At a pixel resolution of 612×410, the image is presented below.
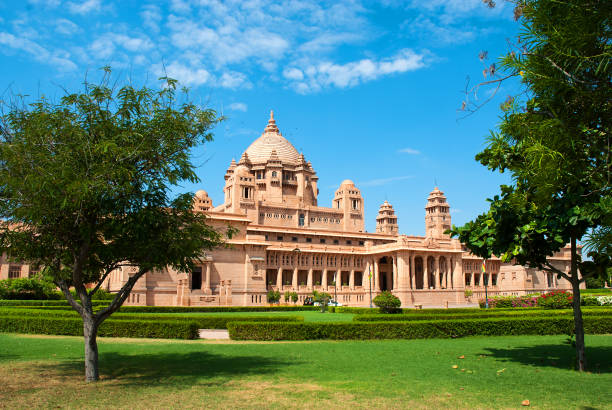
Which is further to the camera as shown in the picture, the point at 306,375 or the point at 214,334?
the point at 214,334

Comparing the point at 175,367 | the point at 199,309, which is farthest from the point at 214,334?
the point at 199,309

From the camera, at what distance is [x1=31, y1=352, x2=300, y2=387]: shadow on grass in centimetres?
1121

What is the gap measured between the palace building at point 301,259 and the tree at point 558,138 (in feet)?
94.9

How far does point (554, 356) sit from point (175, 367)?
11.1 m

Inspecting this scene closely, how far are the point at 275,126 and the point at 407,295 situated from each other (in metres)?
46.2

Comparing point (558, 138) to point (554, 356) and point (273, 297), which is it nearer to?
point (554, 356)

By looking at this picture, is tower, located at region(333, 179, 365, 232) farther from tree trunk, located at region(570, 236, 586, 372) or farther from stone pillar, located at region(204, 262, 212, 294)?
tree trunk, located at region(570, 236, 586, 372)

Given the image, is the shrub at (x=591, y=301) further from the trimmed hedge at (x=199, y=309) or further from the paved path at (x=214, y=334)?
the paved path at (x=214, y=334)

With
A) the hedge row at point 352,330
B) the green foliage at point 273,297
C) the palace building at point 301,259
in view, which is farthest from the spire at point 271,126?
the hedge row at point 352,330

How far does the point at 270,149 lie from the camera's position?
83125mm

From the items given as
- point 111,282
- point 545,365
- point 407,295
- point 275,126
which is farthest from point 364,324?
point 275,126

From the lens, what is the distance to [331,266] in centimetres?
6372

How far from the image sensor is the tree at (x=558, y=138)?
28.1 ft

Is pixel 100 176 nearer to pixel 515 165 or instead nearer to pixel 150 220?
pixel 150 220
